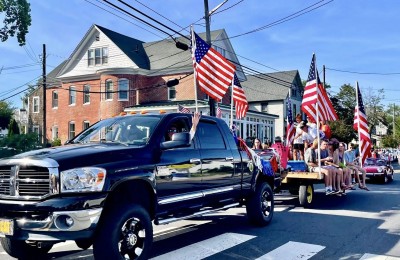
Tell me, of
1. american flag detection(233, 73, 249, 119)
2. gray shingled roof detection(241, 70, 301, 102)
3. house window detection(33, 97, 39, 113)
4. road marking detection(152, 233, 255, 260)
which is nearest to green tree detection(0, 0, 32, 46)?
american flag detection(233, 73, 249, 119)

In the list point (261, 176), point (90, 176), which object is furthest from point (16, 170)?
point (261, 176)

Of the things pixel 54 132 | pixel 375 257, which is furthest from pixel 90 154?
pixel 54 132

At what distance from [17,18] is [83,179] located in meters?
17.2

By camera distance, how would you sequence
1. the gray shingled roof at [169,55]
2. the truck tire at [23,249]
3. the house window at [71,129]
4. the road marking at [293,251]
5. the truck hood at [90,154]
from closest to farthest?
the truck hood at [90,154] < the truck tire at [23,249] < the road marking at [293,251] < the gray shingled roof at [169,55] < the house window at [71,129]

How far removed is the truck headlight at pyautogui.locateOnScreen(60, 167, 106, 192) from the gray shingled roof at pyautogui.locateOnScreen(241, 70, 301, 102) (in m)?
43.4

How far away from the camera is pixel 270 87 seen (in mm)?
48969

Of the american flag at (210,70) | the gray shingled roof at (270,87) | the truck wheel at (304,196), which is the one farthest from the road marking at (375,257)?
the gray shingled roof at (270,87)

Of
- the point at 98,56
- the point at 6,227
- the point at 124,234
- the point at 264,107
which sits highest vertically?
the point at 98,56

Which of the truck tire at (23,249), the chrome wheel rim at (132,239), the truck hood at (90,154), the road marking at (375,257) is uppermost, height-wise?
the truck hood at (90,154)

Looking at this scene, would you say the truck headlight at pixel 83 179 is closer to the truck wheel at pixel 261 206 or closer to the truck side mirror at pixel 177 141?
the truck side mirror at pixel 177 141

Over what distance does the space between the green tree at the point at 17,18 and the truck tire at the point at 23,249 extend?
15.5 meters

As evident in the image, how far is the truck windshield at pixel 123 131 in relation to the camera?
18.1 feet

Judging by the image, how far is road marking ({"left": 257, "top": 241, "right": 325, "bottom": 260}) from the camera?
5621mm

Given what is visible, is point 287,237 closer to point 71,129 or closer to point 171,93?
point 171,93
